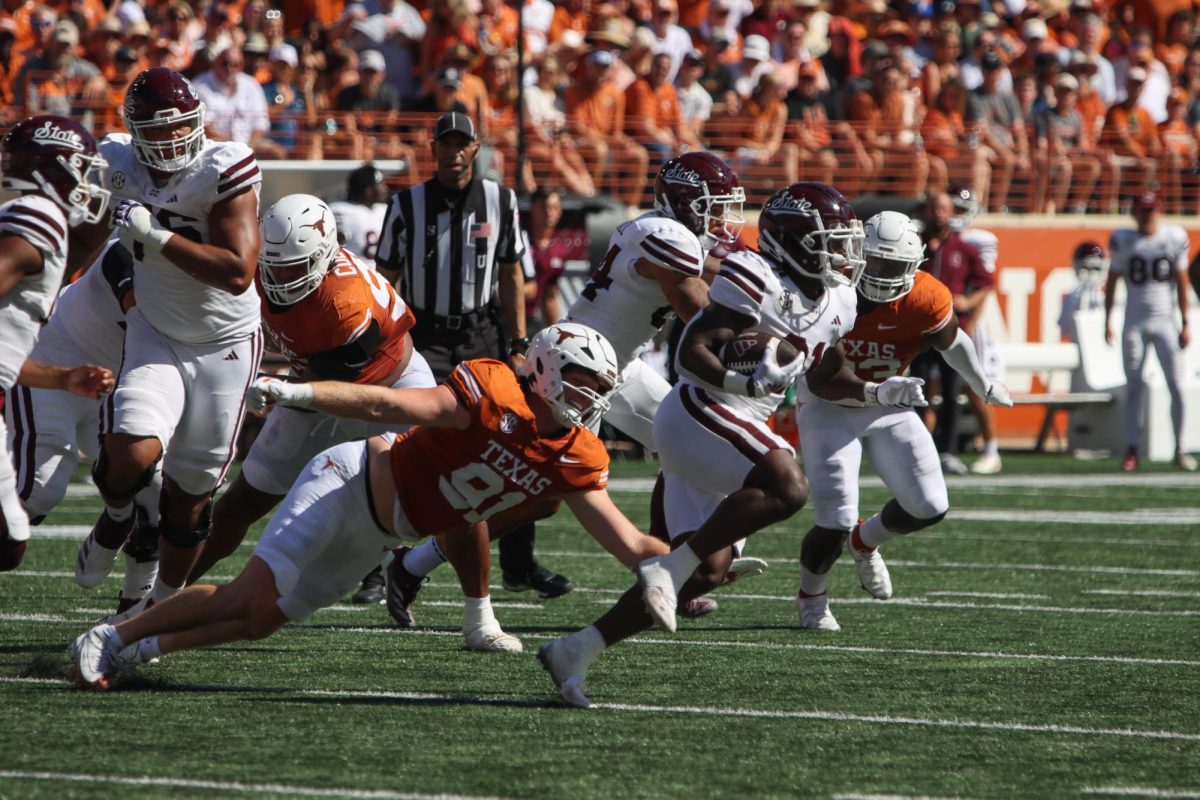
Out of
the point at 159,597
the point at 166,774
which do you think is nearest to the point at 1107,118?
the point at 159,597

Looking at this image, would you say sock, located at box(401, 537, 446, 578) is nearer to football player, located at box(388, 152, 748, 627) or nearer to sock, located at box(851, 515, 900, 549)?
football player, located at box(388, 152, 748, 627)

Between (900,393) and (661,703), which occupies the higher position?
(900,393)

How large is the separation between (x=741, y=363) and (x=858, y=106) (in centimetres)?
1066

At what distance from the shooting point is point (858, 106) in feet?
51.3

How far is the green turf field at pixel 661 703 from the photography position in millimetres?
3805

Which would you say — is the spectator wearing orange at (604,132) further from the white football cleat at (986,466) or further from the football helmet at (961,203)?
the white football cleat at (986,466)

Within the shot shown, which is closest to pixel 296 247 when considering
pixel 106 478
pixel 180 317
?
pixel 180 317

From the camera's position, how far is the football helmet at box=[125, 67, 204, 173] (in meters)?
5.27

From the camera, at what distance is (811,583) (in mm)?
6258

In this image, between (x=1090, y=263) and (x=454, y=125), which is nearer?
(x=454, y=125)

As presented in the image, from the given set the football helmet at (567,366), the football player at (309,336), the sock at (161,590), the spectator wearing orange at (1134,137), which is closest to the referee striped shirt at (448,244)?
the football player at (309,336)

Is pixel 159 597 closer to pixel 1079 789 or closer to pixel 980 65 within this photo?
pixel 1079 789

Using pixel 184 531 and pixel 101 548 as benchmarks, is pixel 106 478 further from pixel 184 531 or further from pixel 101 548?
pixel 101 548

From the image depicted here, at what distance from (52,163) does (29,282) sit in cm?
36
